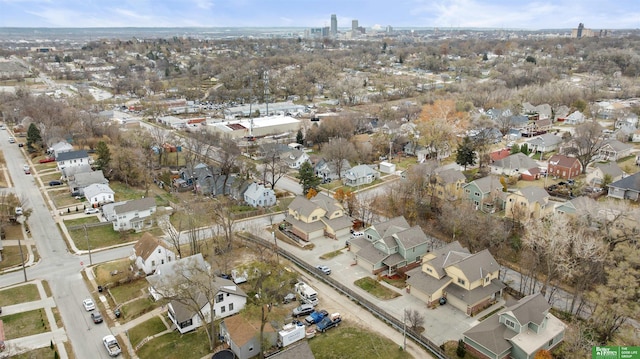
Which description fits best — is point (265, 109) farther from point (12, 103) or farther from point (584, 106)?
point (584, 106)

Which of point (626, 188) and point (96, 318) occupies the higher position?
point (626, 188)

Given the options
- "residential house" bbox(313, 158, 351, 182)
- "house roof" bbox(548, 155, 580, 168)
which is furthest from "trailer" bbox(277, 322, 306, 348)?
"house roof" bbox(548, 155, 580, 168)

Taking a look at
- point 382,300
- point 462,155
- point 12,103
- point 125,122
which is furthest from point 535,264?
point 12,103

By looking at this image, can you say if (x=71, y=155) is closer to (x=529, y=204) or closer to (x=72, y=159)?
(x=72, y=159)

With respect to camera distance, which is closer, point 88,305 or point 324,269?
point 88,305

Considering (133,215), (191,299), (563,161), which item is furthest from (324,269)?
(563,161)

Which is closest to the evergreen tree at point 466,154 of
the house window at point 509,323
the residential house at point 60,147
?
the house window at point 509,323
